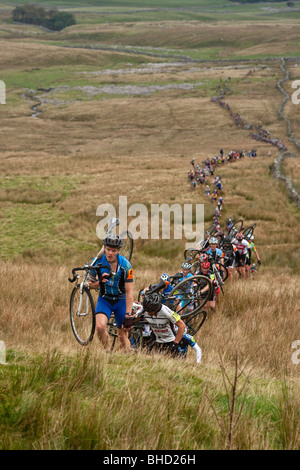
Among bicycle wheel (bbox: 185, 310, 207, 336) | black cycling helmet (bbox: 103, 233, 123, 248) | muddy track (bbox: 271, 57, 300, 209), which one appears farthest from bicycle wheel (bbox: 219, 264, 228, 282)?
muddy track (bbox: 271, 57, 300, 209)

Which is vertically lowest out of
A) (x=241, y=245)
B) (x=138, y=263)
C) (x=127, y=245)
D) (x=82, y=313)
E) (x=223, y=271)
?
(x=82, y=313)

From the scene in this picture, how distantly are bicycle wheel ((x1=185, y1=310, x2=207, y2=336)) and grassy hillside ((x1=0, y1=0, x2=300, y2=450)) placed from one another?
313 millimetres

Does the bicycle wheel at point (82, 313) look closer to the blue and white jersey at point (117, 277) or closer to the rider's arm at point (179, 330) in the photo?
the blue and white jersey at point (117, 277)

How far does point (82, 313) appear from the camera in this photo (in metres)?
7.22

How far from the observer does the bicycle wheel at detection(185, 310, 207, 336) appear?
8.45 meters

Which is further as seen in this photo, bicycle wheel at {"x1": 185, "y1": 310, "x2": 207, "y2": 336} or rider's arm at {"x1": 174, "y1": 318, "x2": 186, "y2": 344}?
bicycle wheel at {"x1": 185, "y1": 310, "x2": 207, "y2": 336}

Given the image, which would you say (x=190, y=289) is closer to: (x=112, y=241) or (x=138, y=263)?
(x=112, y=241)

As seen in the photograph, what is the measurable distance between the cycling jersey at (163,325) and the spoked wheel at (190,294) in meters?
1.02

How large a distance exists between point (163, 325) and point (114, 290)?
39.2 inches

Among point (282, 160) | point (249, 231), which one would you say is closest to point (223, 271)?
point (249, 231)
